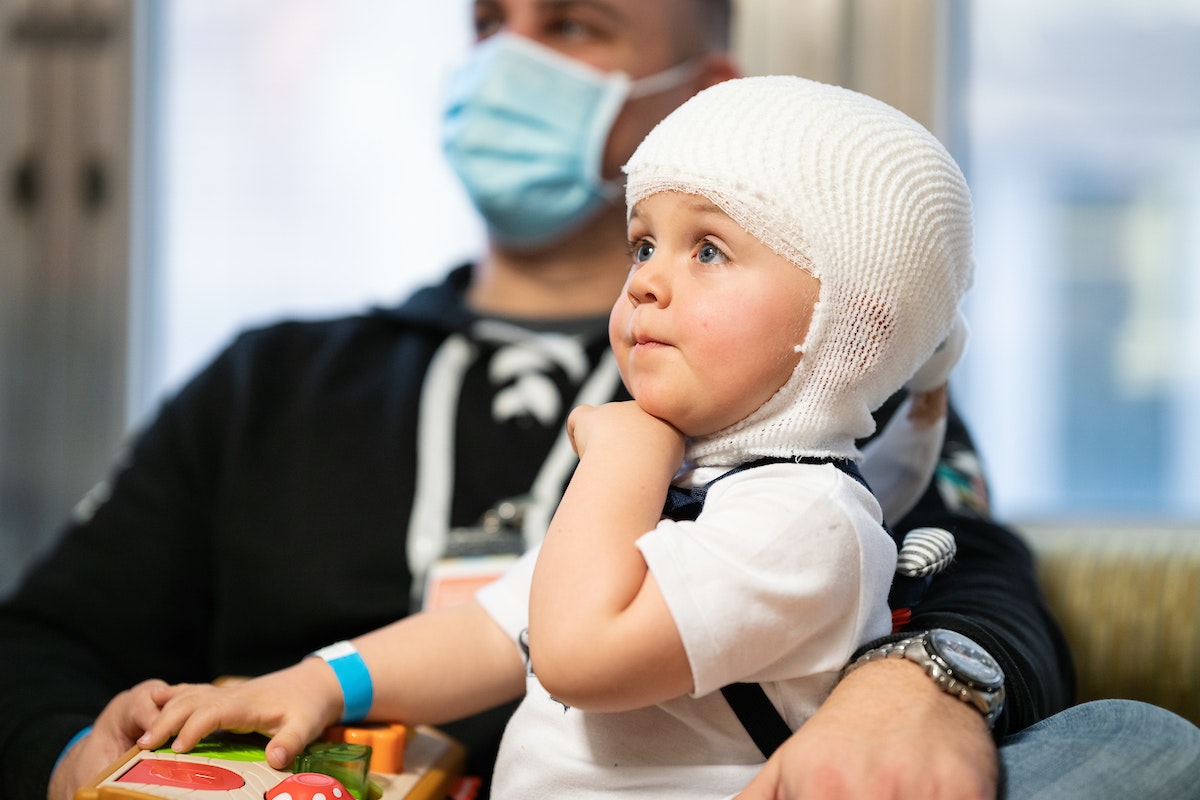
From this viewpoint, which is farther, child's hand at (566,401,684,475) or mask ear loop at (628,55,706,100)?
mask ear loop at (628,55,706,100)

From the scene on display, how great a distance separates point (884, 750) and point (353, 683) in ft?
1.29

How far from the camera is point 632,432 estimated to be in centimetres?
74

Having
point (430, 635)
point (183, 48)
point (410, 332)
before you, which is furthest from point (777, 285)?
point (183, 48)

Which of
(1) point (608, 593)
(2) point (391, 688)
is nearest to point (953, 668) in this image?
(1) point (608, 593)

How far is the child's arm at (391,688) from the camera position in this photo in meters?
0.81

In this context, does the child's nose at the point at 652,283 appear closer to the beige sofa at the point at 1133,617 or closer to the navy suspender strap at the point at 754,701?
the navy suspender strap at the point at 754,701

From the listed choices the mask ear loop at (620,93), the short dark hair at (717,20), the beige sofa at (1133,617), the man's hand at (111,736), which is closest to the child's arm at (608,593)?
the man's hand at (111,736)

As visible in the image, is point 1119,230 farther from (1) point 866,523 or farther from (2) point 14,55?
(2) point 14,55

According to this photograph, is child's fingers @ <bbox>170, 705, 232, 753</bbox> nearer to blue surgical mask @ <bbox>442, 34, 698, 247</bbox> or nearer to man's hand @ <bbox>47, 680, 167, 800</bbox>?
man's hand @ <bbox>47, 680, 167, 800</bbox>

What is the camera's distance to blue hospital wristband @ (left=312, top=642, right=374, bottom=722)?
86 cm

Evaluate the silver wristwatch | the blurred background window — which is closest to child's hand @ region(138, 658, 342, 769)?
the silver wristwatch

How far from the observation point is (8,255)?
92.0 inches

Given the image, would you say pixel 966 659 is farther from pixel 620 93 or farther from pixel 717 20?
pixel 717 20

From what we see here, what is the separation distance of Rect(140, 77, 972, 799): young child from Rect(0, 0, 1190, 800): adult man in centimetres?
42
